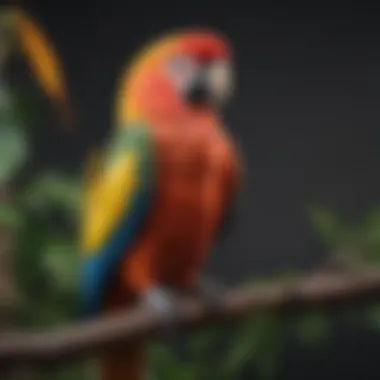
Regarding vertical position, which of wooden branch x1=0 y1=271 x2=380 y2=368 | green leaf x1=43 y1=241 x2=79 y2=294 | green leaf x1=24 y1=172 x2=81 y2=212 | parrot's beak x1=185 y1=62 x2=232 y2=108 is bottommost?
green leaf x1=43 y1=241 x2=79 y2=294

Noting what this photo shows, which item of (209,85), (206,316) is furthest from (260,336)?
(209,85)

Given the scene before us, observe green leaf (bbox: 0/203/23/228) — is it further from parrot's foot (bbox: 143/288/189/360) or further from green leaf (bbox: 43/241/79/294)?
parrot's foot (bbox: 143/288/189/360)

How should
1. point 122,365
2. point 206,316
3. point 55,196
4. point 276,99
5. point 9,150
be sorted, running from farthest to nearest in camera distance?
1. point 276,99
2. point 55,196
3. point 9,150
4. point 122,365
5. point 206,316

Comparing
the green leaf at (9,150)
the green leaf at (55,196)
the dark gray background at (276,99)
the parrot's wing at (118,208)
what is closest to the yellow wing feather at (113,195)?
the parrot's wing at (118,208)

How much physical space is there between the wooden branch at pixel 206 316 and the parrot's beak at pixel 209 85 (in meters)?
0.20

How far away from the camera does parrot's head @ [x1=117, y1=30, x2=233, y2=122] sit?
3.28ft

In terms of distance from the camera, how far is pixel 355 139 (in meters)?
1.64

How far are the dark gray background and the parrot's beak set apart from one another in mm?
603

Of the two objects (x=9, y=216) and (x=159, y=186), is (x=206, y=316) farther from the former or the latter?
(x=9, y=216)

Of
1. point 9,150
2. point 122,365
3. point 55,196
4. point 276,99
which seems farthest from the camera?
point 276,99

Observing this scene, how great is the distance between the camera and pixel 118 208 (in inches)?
39.8

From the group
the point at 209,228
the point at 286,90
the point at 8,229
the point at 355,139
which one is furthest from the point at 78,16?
the point at 209,228

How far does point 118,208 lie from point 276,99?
2.13ft

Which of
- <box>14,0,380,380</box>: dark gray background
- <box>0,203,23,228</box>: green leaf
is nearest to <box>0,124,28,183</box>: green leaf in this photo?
<box>0,203,23,228</box>: green leaf
